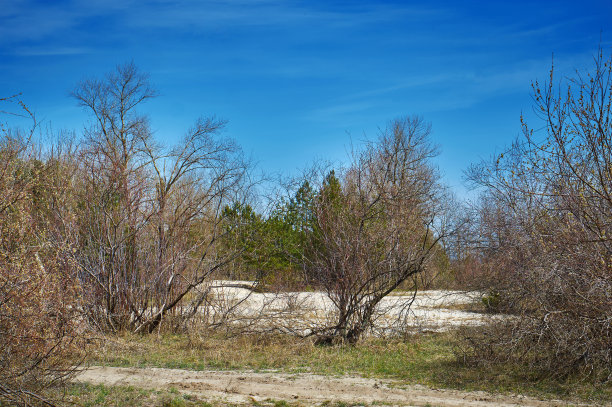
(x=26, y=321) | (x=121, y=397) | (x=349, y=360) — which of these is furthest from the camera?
(x=349, y=360)

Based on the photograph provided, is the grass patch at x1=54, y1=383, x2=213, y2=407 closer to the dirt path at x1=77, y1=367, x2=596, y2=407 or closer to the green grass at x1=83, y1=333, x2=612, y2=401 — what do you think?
the dirt path at x1=77, y1=367, x2=596, y2=407

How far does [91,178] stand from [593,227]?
472 inches

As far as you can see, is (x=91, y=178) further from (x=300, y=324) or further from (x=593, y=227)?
(x=593, y=227)

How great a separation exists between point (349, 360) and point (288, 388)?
2767 millimetres

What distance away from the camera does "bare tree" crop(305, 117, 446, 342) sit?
43.4ft

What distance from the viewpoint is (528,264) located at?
11.1 metres

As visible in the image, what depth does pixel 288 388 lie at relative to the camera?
350 inches

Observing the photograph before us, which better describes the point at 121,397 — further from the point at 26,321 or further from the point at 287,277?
the point at 287,277

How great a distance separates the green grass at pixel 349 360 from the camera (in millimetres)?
8900

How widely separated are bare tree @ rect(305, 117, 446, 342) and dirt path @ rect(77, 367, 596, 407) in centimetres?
356

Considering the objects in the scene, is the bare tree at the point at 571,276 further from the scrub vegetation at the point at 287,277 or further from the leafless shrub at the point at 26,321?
the leafless shrub at the point at 26,321

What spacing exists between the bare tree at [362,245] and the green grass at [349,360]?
0.94 meters

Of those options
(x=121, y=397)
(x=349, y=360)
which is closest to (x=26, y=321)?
(x=121, y=397)

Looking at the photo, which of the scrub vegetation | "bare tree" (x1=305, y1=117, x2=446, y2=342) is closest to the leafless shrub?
the scrub vegetation
